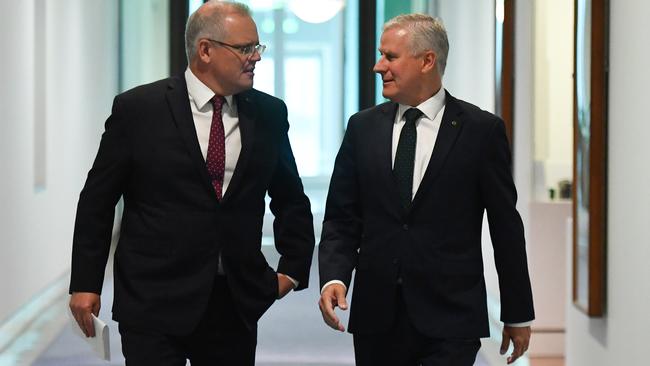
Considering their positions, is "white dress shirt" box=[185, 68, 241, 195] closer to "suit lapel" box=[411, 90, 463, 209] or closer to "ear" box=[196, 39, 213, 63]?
"ear" box=[196, 39, 213, 63]

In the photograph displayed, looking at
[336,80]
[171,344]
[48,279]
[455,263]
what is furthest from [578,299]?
[336,80]

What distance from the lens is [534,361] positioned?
21.1 ft

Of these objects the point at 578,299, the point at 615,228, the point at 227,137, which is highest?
the point at 227,137

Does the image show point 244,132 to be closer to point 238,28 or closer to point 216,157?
point 216,157

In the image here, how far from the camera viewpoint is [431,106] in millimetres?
3184

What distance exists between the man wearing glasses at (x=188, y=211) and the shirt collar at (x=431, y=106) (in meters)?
0.38

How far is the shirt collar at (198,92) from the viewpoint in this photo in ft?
10.4

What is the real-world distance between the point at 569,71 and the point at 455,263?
176 inches

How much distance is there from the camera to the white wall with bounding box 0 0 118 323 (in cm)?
723

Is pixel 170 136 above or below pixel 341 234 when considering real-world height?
above

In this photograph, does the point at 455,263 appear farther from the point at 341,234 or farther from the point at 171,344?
the point at 171,344

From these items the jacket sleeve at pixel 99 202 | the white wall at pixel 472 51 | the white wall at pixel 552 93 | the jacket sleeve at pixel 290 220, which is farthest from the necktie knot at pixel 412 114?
the white wall at pixel 472 51

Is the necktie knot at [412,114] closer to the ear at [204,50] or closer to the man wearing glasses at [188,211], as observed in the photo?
the man wearing glasses at [188,211]

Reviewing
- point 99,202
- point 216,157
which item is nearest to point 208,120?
point 216,157
